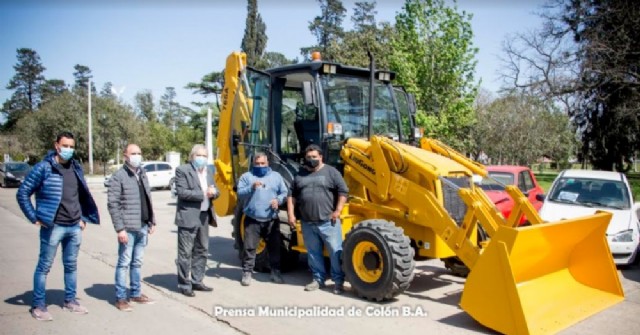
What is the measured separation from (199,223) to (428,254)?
116 inches

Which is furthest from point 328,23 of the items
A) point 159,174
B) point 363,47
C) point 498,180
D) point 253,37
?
point 498,180

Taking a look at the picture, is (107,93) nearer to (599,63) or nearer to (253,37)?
(253,37)

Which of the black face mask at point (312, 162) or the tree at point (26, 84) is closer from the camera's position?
the black face mask at point (312, 162)

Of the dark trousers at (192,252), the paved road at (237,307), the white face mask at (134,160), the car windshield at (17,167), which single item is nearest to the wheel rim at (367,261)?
the paved road at (237,307)

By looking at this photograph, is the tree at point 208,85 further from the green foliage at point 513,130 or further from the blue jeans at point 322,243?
the blue jeans at point 322,243

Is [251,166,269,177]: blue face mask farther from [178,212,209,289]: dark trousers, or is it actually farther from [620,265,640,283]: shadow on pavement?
[620,265,640,283]: shadow on pavement

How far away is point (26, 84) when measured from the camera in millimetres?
86688

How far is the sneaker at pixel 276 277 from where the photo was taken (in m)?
7.14

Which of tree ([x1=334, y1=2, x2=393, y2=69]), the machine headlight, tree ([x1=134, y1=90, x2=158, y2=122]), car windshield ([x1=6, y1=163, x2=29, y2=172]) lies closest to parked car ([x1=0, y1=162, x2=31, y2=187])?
car windshield ([x1=6, y1=163, x2=29, y2=172])

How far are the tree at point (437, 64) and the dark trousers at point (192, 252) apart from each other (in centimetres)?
1298

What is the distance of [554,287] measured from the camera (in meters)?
5.73

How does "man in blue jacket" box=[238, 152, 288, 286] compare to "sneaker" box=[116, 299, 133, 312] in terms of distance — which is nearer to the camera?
"sneaker" box=[116, 299, 133, 312]

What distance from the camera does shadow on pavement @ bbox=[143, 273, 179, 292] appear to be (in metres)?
6.82

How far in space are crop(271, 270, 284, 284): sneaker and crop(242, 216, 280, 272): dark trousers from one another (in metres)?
0.06
